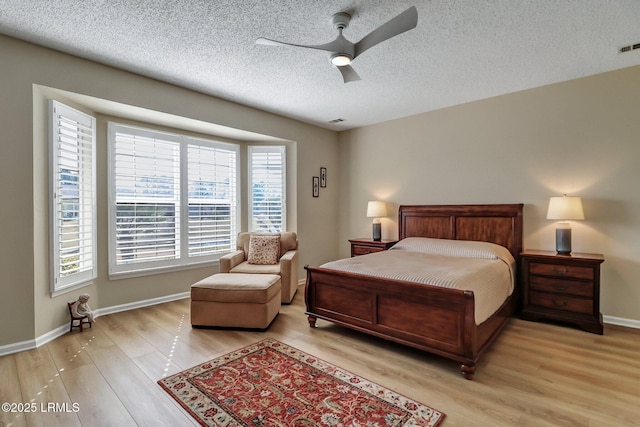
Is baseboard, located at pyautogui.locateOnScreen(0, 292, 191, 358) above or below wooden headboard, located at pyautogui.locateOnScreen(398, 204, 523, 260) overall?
below

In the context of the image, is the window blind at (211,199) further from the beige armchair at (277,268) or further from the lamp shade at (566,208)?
the lamp shade at (566,208)

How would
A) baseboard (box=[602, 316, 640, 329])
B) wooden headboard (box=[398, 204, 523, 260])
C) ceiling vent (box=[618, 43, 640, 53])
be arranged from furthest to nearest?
wooden headboard (box=[398, 204, 523, 260]) < baseboard (box=[602, 316, 640, 329]) < ceiling vent (box=[618, 43, 640, 53])

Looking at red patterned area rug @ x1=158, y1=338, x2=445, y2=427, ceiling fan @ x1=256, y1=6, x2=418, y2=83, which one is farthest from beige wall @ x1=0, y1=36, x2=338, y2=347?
ceiling fan @ x1=256, y1=6, x2=418, y2=83

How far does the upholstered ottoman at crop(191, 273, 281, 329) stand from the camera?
313 cm

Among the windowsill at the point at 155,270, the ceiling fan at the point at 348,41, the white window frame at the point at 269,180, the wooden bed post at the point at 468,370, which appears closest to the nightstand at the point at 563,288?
the wooden bed post at the point at 468,370

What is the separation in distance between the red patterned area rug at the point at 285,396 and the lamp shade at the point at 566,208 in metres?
2.62

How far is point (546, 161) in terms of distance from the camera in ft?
12.3

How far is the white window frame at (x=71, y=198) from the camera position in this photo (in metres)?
2.97

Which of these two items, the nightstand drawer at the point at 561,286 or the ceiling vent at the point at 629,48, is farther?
the nightstand drawer at the point at 561,286

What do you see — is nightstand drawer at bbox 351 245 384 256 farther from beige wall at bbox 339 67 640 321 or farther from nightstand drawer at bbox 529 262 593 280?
nightstand drawer at bbox 529 262 593 280

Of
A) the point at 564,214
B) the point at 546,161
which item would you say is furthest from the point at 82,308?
the point at 546,161

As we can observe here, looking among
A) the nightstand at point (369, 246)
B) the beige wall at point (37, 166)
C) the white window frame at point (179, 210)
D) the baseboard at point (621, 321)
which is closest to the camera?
the beige wall at point (37, 166)

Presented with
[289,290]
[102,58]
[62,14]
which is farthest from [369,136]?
[62,14]

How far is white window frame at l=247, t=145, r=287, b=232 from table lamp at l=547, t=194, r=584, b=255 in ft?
11.7
